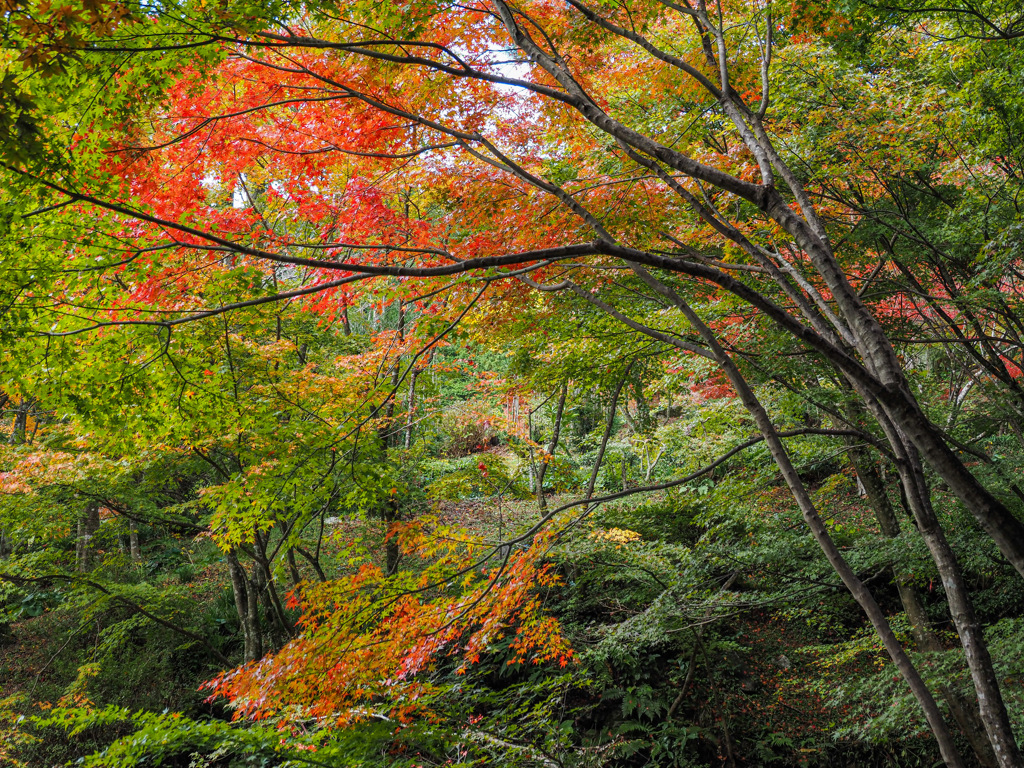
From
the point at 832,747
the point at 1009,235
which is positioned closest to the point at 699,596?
the point at 832,747

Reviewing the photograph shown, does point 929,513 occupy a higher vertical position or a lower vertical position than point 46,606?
higher

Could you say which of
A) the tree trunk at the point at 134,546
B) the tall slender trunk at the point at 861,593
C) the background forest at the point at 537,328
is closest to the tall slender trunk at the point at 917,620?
the background forest at the point at 537,328

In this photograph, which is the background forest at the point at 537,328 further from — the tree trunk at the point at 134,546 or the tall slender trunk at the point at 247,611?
the tree trunk at the point at 134,546

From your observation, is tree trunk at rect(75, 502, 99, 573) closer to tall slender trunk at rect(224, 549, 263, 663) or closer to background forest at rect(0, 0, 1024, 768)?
background forest at rect(0, 0, 1024, 768)

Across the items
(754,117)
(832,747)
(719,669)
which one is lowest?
(832,747)

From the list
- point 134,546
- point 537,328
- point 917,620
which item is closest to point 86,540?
point 134,546

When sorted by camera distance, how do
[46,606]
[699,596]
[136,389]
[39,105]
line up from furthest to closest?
1. [46,606]
2. [699,596]
3. [136,389]
4. [39,105]

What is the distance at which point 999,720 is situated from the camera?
284cm

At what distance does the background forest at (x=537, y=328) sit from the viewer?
2893 mm

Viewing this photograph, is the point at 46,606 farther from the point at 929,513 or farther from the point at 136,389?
the point at 929,513

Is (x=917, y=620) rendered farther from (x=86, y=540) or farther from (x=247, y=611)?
(x=86, y=540)

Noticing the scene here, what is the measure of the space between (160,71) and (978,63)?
6.27m

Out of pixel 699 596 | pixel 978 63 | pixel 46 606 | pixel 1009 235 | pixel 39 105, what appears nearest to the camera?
pixel 39 105

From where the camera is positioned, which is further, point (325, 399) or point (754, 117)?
point (325, 399)
